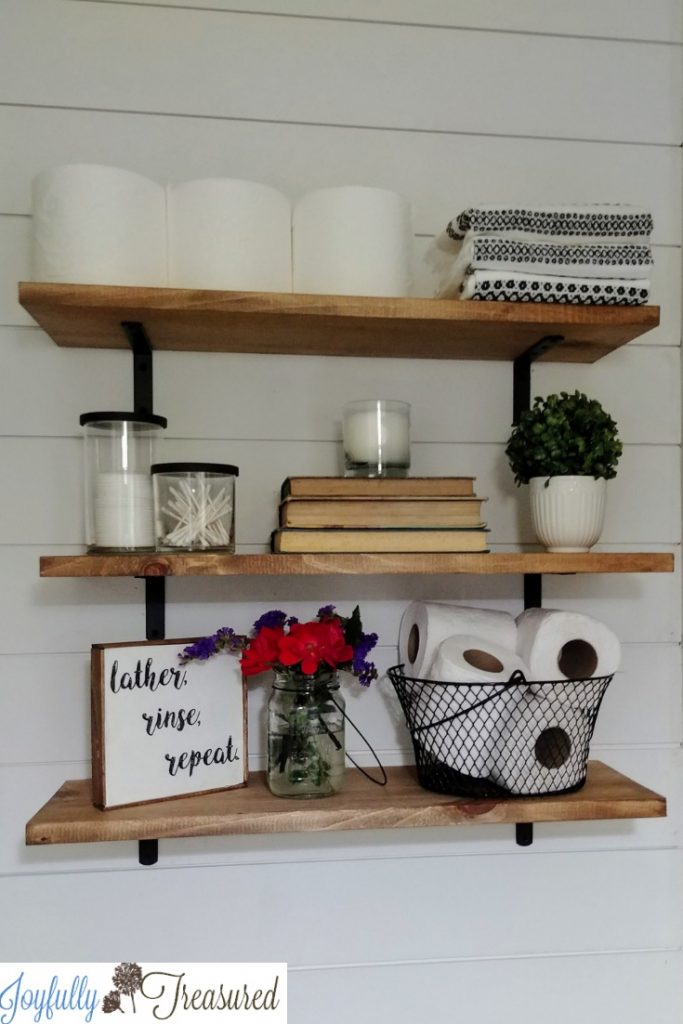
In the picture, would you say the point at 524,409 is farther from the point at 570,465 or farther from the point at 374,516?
the point at 374,516

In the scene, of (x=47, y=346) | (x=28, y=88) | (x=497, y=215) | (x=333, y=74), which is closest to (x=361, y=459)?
(x=497, y=215)

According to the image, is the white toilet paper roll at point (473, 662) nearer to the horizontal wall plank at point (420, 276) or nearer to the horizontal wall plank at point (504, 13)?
the horizontal wall plank at point (420, 276)

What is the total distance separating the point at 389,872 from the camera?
3.52ft

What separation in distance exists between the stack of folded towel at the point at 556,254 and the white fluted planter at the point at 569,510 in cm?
20

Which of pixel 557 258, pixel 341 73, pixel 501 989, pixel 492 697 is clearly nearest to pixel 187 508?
pixel 492 697

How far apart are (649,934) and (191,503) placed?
2.73 feet

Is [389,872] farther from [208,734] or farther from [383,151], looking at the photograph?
[383,151]

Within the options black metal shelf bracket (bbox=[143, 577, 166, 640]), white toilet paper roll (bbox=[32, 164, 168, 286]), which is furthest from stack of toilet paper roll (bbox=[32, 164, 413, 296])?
black metal shelf bracket (bbox=[143, 577, 166, 640])

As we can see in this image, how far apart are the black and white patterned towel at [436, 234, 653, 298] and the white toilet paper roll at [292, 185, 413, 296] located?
Result: 0.09 meters

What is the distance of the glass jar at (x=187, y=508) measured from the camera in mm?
902

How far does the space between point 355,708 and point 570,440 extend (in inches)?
16.8

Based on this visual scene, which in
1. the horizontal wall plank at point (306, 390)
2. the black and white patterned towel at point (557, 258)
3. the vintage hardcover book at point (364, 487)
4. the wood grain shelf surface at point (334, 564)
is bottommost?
the wood grain shelf surface at point (334, 564)

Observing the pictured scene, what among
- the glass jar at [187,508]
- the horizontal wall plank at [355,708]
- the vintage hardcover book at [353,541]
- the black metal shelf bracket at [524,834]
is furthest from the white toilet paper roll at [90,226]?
the black metal shelf bracket at [524,834]

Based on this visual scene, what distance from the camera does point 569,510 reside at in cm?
95
